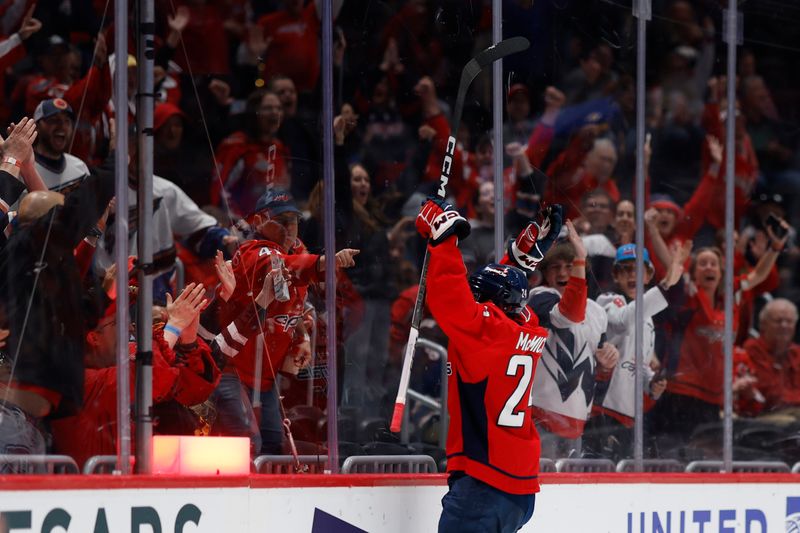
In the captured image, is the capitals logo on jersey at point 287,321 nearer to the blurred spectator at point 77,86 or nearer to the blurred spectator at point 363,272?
the blurred spectator at point 363,272

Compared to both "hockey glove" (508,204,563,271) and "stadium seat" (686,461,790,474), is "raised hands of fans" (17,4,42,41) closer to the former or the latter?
"hockey glove" (508,204,563,271)

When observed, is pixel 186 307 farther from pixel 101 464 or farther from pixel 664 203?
pixel 664 203

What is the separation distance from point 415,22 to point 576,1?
80 cm

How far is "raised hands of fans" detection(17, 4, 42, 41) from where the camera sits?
3686mm

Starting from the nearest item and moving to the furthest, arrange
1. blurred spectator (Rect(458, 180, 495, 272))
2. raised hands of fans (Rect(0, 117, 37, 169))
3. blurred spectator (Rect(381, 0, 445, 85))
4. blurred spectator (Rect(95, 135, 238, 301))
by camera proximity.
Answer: raised hands of fans (Rect(0, 117, 37, 169))
blurred spectator (Rect(95, 135, 238, 301))
blurred spectator (Rect(381, 0, 445, 85))
blurred spectator (Rect(458, 180, 495, 272))

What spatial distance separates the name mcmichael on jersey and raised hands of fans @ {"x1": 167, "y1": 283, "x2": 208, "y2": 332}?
0.99 metres

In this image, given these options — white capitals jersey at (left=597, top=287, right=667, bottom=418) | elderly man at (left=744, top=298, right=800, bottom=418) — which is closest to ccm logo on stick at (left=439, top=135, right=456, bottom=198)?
white capitals jersey at (left=597, top=287, right=667, bottom=418)

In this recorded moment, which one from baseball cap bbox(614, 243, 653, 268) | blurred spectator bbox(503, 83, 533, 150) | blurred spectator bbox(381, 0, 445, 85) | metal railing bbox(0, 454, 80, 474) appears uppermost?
blurred spectator bbox(381, 0, 445, 85)

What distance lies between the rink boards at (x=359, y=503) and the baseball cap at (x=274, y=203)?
81cm

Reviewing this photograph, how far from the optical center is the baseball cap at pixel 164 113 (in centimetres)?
405

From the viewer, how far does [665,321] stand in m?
5.74

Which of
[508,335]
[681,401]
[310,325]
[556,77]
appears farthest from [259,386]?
[681,401]

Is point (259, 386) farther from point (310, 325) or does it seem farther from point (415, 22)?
point (415, 22)

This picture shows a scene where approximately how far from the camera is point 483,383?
4.23 metres
